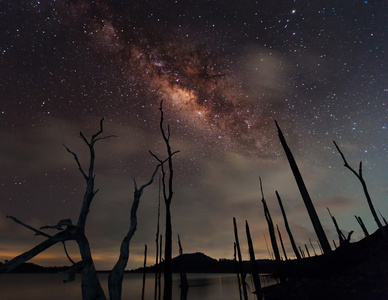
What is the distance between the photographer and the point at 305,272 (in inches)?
704

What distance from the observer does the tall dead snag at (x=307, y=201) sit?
45.1 ft

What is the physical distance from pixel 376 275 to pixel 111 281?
49.1ft

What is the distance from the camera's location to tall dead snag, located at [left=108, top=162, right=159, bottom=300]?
669cm

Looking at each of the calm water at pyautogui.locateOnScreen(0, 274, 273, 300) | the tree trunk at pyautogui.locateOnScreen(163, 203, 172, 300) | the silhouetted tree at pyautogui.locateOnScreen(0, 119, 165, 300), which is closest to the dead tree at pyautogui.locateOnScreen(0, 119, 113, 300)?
the silhouetted tree at pyautogui.locateOnScreen(0, 119, 165, 300)

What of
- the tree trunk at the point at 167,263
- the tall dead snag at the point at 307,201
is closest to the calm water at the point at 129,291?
the tall dead snag at the point at 307,201

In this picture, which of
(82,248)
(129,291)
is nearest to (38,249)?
(82,248)

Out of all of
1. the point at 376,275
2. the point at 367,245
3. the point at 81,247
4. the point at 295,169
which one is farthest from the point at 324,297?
the point at 81,247

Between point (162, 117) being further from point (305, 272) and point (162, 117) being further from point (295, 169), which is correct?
point (305, 272)

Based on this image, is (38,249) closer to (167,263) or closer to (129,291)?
(167,263)

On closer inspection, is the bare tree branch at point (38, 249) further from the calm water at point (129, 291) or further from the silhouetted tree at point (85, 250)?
the calm water at point (129, 291)

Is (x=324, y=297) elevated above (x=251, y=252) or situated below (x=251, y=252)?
below

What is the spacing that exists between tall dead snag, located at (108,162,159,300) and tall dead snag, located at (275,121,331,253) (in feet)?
37.1

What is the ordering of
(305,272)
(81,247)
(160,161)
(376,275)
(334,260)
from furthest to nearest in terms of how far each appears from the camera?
(305,272), (334,260), (376,275), (160,161), (81,247)

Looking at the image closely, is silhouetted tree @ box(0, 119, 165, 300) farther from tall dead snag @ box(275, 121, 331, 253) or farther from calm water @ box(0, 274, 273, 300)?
calm water @ box(0, 274, 273, 300)
